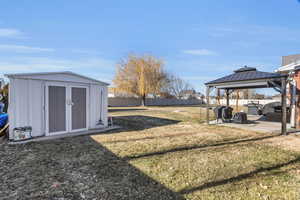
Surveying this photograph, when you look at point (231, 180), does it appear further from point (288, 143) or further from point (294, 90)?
point (294, 90)

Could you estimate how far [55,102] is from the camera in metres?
5.20

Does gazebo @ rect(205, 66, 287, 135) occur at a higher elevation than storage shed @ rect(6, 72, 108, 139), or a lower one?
higher

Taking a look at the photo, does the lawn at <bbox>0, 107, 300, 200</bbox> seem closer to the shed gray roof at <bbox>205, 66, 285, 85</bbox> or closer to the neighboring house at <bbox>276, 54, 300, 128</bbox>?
the shed gray roof at <bbox>205, 66, 285, 85</bbox>

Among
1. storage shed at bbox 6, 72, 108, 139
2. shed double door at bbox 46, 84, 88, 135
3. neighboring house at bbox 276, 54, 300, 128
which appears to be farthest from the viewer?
neighboring house at bbox 276, 54, 300, 128

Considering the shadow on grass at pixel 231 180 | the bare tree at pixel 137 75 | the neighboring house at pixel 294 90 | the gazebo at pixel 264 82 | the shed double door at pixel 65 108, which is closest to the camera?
the shadow on grass at pixel 231 180

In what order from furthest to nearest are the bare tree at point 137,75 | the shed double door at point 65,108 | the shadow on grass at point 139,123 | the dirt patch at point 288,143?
the bare tree at point 137,75 → the shadow on grass at point 139,123 → the shed double door at point 65,108 → the dirt patch at point 288,143

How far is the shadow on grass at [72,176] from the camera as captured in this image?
6.77ft

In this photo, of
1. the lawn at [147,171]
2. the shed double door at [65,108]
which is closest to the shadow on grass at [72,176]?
the lawn at [147,171]

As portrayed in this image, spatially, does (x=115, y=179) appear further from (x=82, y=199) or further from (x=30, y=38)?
(x=30, y=38)

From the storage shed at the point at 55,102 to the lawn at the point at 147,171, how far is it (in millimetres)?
881

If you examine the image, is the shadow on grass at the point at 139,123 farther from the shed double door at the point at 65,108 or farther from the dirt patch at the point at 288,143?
the dirt patch at the point at 288,143

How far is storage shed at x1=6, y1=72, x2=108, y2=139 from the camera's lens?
14.9ft

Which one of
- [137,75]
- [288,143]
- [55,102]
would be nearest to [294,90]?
[288,143]

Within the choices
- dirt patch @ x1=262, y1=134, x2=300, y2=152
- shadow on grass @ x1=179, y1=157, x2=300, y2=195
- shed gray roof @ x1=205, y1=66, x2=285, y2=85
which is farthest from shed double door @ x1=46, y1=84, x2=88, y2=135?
shed gray roof @ x1=205, y1=66, x2=285, y2=85
